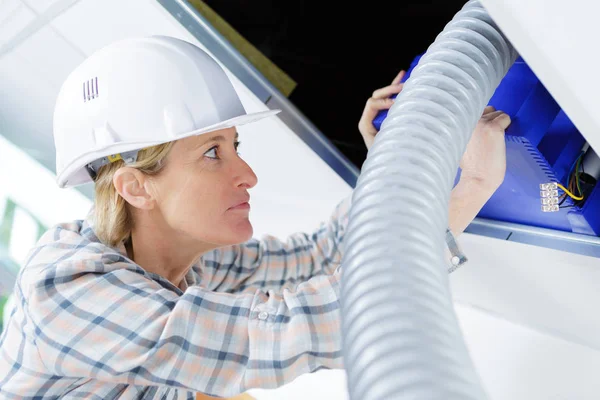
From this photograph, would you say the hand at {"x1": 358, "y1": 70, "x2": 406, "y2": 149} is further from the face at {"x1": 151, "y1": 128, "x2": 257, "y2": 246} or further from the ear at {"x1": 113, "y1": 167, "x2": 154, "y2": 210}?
the ear at {"x1": 113, "y1": 167, "x2": 154, "y2": 210}

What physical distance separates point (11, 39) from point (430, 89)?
3.49ft

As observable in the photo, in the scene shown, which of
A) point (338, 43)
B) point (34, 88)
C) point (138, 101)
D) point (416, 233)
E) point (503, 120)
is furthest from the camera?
point (338, 43)

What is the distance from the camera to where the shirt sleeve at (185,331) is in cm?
90

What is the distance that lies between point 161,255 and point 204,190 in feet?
0.57

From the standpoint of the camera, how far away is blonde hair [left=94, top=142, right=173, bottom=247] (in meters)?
1.10

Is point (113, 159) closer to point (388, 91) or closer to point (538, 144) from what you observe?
point (388, 91)

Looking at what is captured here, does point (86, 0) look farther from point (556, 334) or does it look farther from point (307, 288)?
point (556, 334)

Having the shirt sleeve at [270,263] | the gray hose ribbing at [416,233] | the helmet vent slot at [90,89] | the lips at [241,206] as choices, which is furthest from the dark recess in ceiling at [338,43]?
the gray hose ribbing at [416,233]

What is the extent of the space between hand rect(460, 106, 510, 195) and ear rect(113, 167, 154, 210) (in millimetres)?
516

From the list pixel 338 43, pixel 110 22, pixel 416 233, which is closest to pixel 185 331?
pixel 416 233

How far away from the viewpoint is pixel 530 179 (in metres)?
0.95

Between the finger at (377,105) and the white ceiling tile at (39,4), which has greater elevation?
the white ceiling tile at (39,4)

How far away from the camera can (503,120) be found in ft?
2.81

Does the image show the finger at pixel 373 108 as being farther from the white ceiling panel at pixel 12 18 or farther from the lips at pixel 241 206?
the white ceiling panel at pixel 12 18
